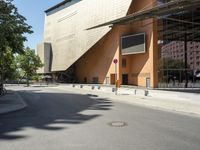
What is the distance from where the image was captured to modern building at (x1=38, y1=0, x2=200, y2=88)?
46.1 meters

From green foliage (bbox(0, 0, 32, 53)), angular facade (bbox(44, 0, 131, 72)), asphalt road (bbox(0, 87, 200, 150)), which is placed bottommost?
asphalt road (bbox(0, 87, 200, 150))

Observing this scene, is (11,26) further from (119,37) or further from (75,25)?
(75,25)

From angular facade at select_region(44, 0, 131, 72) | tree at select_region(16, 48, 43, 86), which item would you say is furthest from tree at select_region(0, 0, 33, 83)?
tree at select_region(16, 48, 43, 86)

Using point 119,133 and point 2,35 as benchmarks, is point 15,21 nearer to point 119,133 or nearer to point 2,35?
point 2,35

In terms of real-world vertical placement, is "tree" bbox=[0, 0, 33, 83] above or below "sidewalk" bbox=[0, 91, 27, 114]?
above

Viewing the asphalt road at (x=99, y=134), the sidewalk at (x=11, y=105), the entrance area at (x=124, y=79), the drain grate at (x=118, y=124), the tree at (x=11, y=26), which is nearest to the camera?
the asphalt road at (x=99, y=134)

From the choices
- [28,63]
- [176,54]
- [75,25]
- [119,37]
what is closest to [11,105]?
[119,37]

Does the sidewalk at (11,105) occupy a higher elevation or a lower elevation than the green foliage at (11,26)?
lower

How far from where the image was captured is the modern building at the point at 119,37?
46.1 m

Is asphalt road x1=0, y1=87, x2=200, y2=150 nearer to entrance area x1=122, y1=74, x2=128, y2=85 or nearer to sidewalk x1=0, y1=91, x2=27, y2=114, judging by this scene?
sidewalk x1=0, y1=91, x2=27, y2=114

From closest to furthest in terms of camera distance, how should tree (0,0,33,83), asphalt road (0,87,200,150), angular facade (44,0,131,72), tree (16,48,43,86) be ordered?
asphalt road (0,87,200,150)
tree (0,0,33,83)
angular facade (44,0,131,72)
tree (16,48,43,86)

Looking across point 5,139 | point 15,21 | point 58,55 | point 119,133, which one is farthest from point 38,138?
point 58,55

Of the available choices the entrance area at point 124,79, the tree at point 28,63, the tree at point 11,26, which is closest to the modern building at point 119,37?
the entrance area at point 124,79

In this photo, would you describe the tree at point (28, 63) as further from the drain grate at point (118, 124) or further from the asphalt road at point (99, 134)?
the drain grate at point (118, 124)
